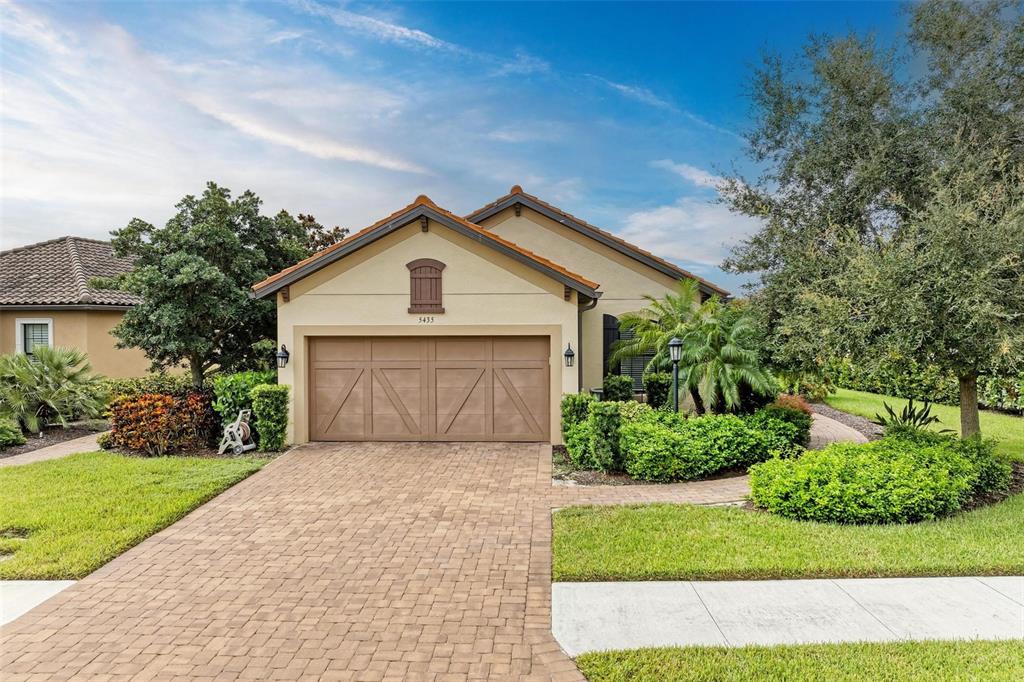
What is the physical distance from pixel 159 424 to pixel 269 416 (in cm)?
214

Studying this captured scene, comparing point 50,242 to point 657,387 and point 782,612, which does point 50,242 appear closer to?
point 657,387

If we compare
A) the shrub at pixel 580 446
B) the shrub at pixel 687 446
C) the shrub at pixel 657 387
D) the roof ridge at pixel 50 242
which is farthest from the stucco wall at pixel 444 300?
the roof ridge at pixel 50 242

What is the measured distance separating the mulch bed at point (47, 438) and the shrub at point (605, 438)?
12.2 meters

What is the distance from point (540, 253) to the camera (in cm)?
1622

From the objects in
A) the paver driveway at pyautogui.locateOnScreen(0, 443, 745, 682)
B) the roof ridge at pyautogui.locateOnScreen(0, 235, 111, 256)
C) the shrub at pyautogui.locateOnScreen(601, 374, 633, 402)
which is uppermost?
the roof ridge at pyautogui.locateOnScreen(0, 235, 111, 256)

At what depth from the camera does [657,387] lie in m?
14.8

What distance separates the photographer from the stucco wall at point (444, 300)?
12.1m

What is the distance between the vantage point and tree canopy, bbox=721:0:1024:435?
7.73 metres

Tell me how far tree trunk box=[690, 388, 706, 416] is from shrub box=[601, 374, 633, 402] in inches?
107

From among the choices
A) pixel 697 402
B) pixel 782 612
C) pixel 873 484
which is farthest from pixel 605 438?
pixel 782 612

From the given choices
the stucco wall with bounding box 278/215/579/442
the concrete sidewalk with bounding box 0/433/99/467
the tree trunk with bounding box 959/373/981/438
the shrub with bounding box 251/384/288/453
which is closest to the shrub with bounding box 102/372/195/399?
the concrete sidewalk with bounding box 0/433/99/467

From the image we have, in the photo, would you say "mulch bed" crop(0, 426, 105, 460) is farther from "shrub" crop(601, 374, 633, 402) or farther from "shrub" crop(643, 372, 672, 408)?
"shrub" crop(643, 372, 672, 408)

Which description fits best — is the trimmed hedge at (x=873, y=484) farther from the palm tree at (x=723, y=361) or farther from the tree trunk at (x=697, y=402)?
the tree trunk at (x=697, y=402)

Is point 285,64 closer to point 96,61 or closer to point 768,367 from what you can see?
point 96,61
